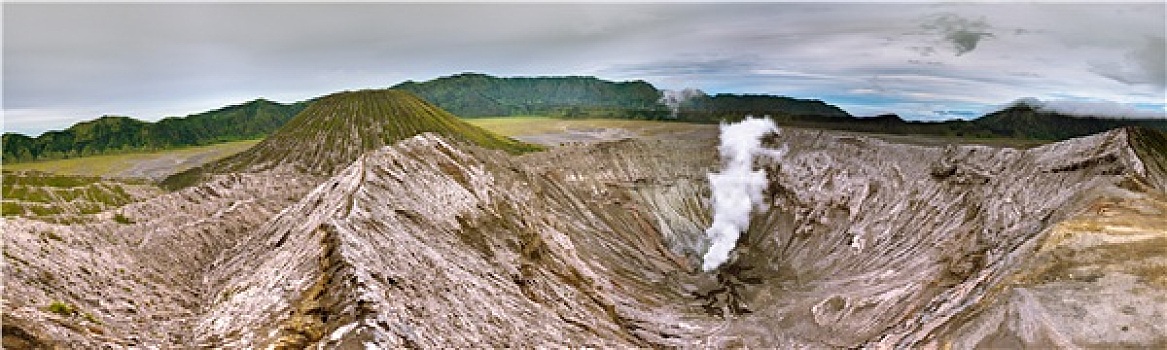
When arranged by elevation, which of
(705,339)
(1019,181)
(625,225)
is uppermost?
(1019,181)

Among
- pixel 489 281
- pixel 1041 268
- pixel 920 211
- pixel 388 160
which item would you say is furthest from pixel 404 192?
pixel 920 211

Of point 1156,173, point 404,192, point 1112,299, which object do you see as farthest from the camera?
point 1156,173

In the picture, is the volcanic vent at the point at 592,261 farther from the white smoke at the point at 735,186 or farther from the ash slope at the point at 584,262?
the white smoke at the point at 735,186

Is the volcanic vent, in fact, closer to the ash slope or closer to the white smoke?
the ash slope

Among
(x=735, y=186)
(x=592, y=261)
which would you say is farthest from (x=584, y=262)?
(x=735, y=186)

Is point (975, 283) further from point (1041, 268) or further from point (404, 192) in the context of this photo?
point (404, 192)

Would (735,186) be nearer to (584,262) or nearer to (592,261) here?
(592,261)

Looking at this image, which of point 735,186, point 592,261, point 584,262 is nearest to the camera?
point 584,262
